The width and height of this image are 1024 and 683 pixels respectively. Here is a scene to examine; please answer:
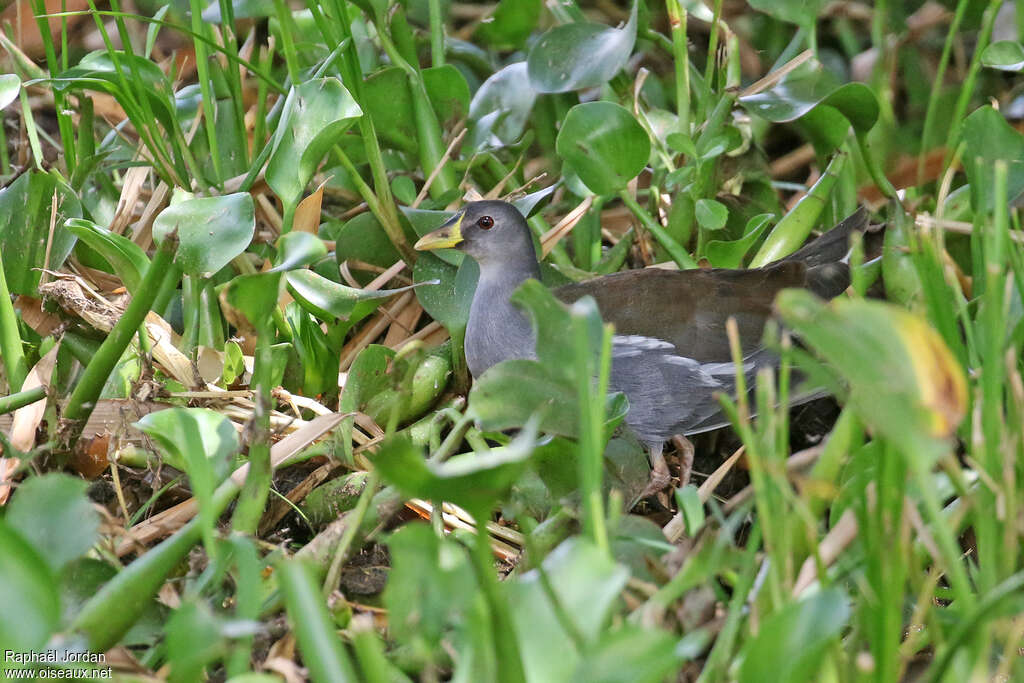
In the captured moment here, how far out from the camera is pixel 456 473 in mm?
1000

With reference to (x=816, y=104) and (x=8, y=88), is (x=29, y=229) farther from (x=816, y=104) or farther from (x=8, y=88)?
(x=816, y=104)

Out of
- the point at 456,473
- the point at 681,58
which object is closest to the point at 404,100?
the point at 681,58

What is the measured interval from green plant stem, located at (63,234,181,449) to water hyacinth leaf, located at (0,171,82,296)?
36 centimetres

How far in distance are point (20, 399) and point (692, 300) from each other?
3.62ft

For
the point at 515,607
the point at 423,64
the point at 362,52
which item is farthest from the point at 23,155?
the point at 515,607

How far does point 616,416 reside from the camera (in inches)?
59.5

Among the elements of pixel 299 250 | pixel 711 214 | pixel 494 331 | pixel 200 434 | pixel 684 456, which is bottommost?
pixel 684 456

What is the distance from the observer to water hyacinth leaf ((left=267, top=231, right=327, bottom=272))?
138 centimetres

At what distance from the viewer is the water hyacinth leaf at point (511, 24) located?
256 centimetres

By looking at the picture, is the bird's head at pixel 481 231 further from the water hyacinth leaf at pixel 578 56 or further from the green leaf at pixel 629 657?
the green leaf at pixel 629 657

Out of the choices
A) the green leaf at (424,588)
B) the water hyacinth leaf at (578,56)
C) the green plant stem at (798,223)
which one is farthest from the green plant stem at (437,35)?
the green leaf at (424,588)

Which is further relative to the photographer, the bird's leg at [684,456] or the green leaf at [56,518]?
the bird's leg at [684,456]

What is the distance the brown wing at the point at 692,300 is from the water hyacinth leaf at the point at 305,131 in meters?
0.49

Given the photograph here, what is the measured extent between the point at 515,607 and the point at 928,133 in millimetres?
1818
